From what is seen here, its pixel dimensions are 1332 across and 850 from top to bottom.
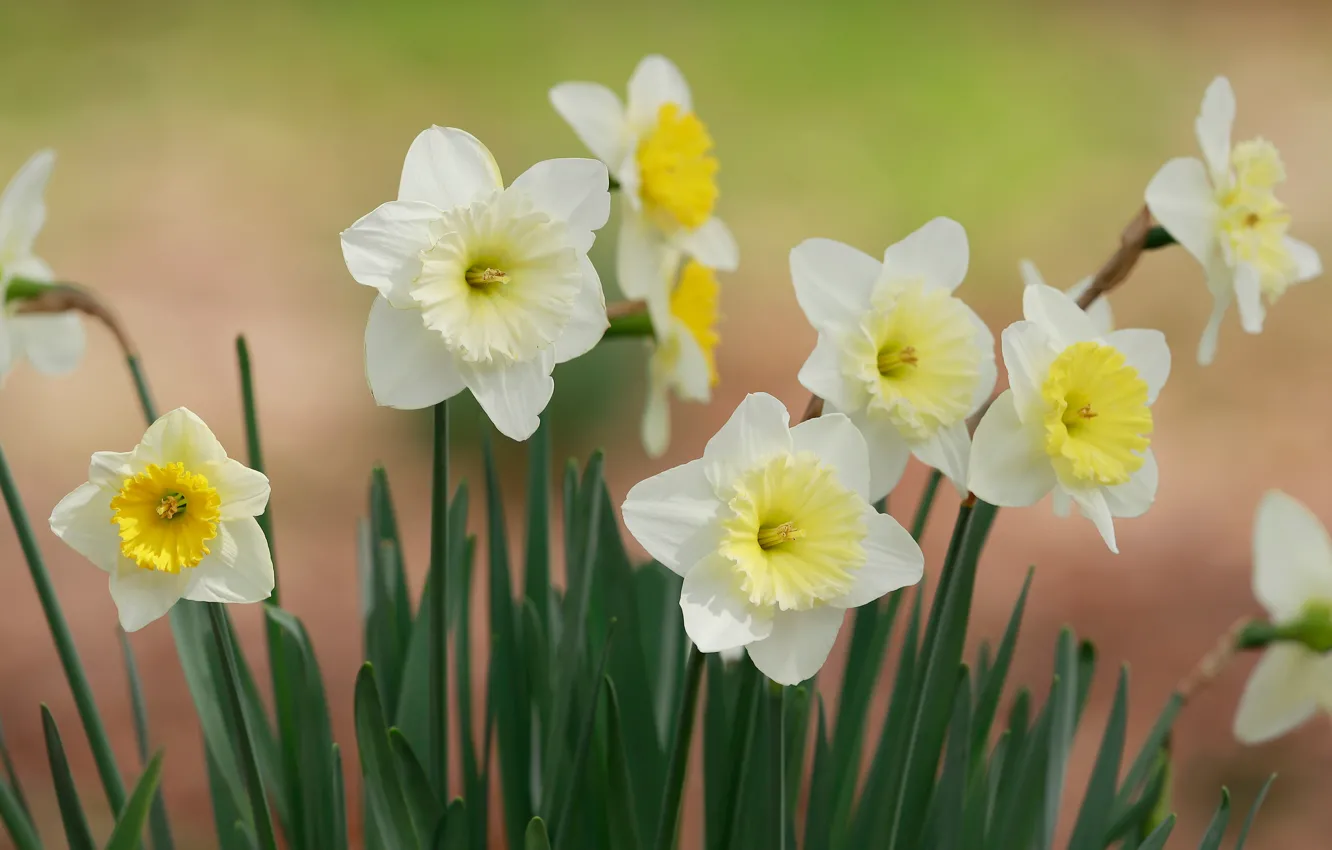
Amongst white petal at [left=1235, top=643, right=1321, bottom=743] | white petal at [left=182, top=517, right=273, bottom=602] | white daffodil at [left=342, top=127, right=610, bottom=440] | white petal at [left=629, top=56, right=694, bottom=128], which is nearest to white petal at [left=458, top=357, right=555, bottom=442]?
white daffodil at [left=342, top=127, right=610, bottom=440]

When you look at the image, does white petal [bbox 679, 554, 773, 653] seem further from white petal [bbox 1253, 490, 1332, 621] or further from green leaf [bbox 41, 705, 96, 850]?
white petal [bbox 1253, 490, 1332, 621]

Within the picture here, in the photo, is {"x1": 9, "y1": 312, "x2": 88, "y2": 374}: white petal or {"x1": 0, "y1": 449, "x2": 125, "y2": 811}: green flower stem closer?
{"x1": 0, "y1": 449, "x2": 125, "y2": 811}: green flower stem

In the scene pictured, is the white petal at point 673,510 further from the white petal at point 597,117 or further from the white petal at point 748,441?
the white petal at point 597,117

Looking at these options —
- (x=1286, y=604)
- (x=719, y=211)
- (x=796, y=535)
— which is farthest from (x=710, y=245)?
(x=719, y=211)

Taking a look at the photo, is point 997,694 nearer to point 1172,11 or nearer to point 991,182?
point 991,182

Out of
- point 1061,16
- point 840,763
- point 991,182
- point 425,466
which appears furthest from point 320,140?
point 840,763
